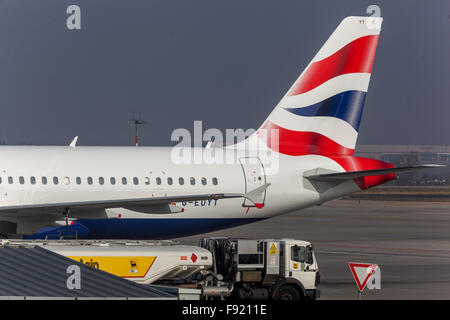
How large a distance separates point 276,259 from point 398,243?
20163 mm

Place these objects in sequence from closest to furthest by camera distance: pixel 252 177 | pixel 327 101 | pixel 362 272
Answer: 1. pixel 362 272
2. pixel 252 177
3. pixel 327 101

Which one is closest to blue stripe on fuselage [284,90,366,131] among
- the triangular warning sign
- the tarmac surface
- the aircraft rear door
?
the aircraft rear door

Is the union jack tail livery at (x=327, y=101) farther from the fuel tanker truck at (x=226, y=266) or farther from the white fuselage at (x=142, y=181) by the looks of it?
the fuel tanker truck at (x=226, y=266)

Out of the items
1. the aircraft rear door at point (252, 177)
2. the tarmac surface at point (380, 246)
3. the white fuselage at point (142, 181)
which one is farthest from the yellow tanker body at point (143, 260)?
the aircraft rear door at point (252, 177)

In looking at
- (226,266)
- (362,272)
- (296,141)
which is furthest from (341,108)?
(226,266)

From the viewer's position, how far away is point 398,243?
38438 mm

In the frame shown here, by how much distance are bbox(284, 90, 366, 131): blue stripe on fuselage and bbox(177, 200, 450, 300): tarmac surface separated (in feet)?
17.6

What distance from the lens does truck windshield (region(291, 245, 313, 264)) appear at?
19891 millimetres

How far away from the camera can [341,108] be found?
105ft

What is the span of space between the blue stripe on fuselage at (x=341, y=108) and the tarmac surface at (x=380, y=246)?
211 inches

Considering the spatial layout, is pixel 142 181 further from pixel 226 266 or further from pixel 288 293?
pixel 288 293

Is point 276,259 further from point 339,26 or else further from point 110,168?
point 339,26

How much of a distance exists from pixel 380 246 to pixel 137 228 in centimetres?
1273

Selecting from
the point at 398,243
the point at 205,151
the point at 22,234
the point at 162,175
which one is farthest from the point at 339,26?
the point at 22,234
